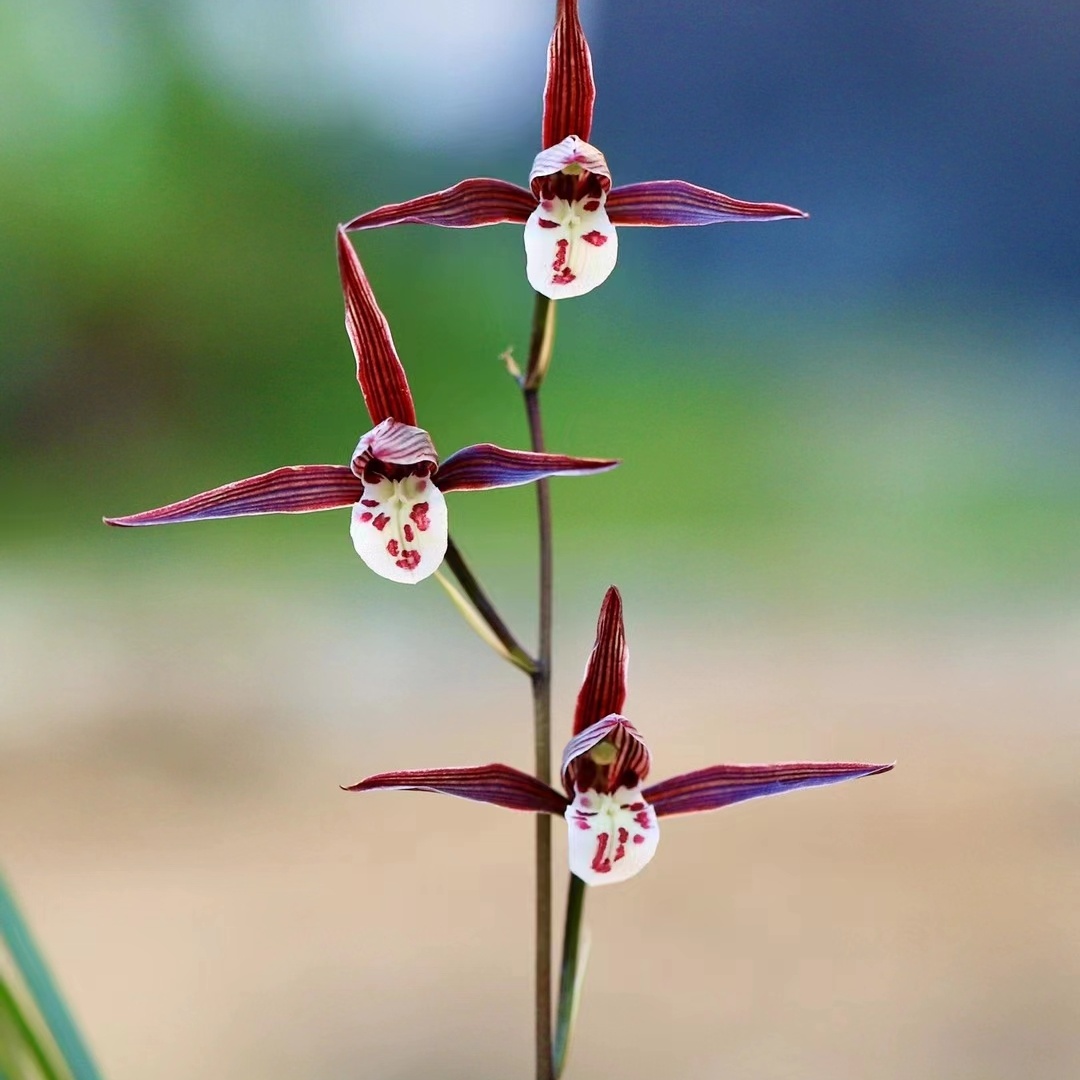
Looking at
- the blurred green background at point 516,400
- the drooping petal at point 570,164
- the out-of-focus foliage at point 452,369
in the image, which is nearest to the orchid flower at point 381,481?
the drooping petal at point 570,164

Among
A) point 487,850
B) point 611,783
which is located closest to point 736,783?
point 611,783

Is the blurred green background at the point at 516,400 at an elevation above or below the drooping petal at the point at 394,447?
above


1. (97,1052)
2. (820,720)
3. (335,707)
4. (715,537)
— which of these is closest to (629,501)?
(715,537)

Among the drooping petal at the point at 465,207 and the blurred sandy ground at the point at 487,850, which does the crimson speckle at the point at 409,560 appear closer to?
the drooping petal at the point at 465,207

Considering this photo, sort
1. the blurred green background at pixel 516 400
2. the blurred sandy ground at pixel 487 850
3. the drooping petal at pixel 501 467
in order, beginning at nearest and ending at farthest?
the drooping petal at pixel 501 467 < the blurred sandy ground at pixel 487 850 < the blurred green background at pixel 516 400

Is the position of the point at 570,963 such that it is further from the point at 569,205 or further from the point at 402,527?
the point at 569,205

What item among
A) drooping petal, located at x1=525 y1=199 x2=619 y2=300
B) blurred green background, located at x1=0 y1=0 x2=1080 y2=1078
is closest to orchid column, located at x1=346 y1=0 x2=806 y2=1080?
drooping petal, located at x1=525 y1=199 x2=619 y2=300

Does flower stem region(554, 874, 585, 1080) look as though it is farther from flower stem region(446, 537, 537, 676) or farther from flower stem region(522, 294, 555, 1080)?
flower stem region(446, 537, 537, 676)
